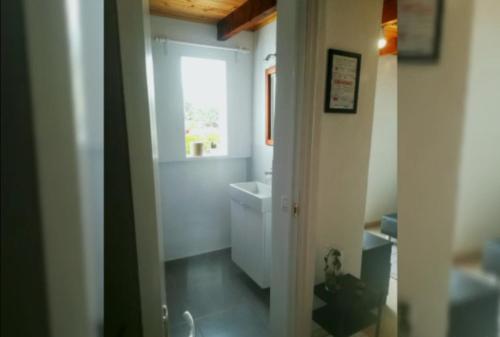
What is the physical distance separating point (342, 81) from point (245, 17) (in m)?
1.29

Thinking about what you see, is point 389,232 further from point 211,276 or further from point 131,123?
point 131,123

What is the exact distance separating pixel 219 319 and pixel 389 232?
62.3 inches

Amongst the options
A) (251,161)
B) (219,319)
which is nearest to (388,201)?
(251,161)

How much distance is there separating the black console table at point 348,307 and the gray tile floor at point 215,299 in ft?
1.90

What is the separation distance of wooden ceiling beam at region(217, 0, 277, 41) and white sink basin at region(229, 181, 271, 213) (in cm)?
150

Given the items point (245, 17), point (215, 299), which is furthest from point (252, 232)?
point (245, 17)

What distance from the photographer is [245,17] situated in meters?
2.25

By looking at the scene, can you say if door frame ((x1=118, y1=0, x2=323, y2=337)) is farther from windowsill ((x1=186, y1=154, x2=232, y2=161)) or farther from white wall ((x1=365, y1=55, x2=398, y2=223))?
windowsill ((x1=186, y1=154, x2=232, y2=161))

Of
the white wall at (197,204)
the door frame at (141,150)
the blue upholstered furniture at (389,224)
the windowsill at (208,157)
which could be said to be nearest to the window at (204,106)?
the windowsill at (208,157)

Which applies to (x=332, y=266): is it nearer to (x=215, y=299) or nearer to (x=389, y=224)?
(x=389, y=224)

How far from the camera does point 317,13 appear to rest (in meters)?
1.23

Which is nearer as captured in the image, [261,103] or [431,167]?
[431,167]

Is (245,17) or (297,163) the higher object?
(245,17)

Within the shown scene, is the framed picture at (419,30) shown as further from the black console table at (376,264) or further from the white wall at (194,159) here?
the white wall at (194,159)
